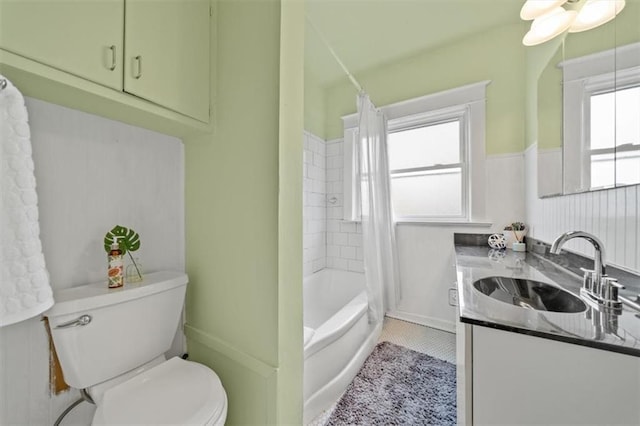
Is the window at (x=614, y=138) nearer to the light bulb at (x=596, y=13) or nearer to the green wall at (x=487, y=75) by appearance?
the light bulb at (x=596, y=13)

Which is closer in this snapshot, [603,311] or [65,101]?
[603,311]

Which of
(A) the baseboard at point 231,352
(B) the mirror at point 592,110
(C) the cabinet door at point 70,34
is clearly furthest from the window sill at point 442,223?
(C) the cabinet door at point 70,34

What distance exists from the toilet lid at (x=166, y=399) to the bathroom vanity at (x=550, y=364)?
824 mm

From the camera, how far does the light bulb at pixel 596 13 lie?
0.94m

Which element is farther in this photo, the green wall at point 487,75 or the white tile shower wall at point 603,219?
the green wall at point 487,75

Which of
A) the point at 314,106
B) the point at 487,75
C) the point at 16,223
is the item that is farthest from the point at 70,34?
the point at 487,75

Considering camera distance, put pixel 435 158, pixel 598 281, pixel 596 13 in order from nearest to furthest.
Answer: pixel 598 281 → pixel 596 13 → pixel 435 158

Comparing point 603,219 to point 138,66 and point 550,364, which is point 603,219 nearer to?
point 550,364

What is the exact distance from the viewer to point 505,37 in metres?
1.94

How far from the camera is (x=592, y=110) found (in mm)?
1058

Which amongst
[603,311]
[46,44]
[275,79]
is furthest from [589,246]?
[46,44]

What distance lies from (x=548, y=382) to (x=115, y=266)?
1.49 metres

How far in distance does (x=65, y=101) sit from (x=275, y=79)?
0.77 meters

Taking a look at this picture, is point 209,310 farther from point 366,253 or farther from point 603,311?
point 603,311
